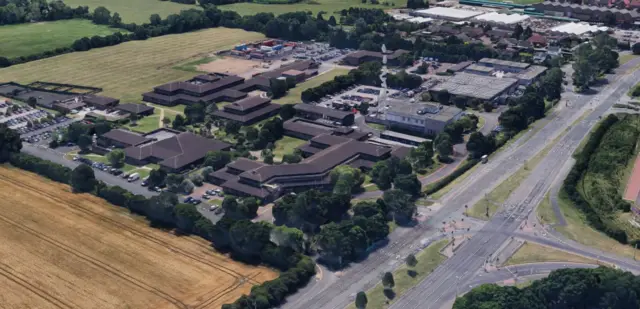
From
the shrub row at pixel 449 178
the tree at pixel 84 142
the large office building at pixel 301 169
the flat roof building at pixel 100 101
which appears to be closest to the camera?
the large office building at pixel 301 169

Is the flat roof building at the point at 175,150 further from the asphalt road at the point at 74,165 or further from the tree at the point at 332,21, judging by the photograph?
the tree at the point at 332,21

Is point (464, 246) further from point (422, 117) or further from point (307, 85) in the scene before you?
point (307, 85)

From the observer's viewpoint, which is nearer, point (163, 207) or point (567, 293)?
point (567, 293)

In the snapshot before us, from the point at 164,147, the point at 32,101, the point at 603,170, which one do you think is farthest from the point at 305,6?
the point at 603,170

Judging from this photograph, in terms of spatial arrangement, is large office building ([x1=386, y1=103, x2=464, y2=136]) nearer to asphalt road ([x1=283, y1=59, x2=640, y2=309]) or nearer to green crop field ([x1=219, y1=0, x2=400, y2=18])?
asphalt road ([x1=283, y1=59, x2=640, y2=309])

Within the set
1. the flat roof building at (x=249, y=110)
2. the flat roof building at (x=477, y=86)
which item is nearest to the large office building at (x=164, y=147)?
the flat roof building at (x=249, y=110)
